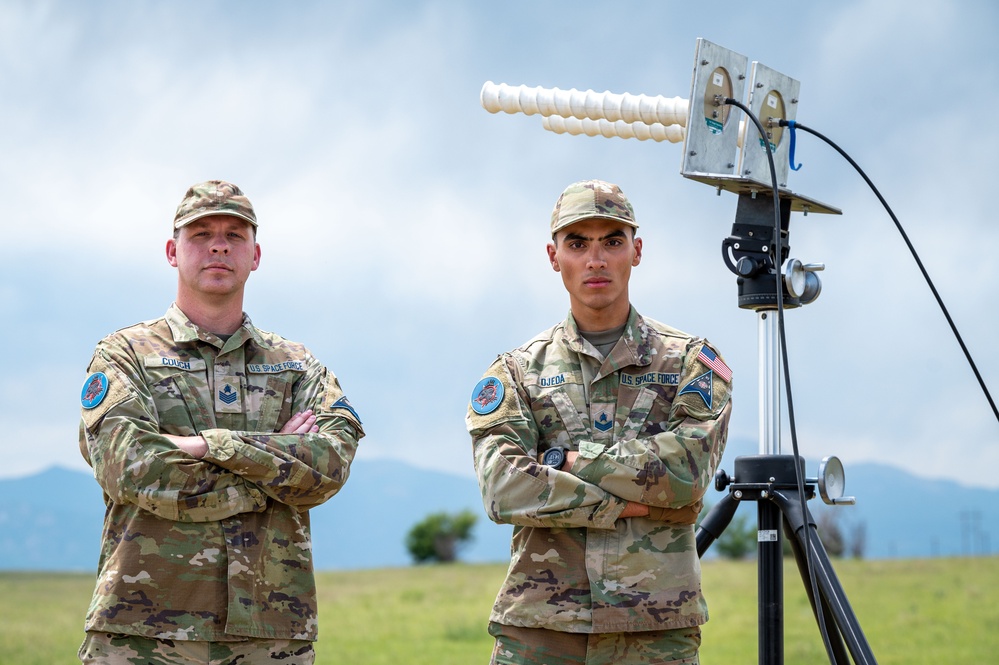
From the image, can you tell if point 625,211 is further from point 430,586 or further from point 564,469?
point 430,586

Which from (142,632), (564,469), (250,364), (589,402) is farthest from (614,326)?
(142,632)

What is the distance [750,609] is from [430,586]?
776 cm

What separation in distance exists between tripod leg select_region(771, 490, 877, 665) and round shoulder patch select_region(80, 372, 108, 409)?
293 cm

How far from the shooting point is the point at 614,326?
5.20m

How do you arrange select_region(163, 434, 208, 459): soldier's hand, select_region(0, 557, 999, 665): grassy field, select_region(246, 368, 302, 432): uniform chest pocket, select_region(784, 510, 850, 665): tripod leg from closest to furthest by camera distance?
select_region(163, 434, 208, 459): soldier's hand → select_region(784, 510, 850, 665): tripod leg → select_region(246, 368, 302, 432): uniform chest pocket → select_region(0, 557, 999, 665): grassy field

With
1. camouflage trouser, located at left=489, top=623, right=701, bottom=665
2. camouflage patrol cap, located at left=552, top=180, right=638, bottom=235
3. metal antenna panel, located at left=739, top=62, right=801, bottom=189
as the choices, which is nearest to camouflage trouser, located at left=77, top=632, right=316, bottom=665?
camouflage trouser, located at left=489, top=623, right=701, bottom=665

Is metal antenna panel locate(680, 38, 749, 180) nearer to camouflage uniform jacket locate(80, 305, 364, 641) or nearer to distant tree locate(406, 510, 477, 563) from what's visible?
camouflage uniform jacket locate(80, 305, 364, 641)

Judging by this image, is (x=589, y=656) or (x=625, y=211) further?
(x=625, y=211)

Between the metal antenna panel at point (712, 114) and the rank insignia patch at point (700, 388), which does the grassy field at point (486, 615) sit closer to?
the rank insignia patch at point (700, 388)

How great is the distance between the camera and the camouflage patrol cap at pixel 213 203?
16.5 ft

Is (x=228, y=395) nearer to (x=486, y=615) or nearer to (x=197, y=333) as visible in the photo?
(x=197, y=333)

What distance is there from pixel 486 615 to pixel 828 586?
17.3m

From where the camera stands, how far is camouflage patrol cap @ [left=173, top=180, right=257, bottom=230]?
198 inches

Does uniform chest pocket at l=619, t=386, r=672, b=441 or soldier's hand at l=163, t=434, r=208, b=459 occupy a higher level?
uniform chest pocket at l=619, t=386, r=672, b=441
